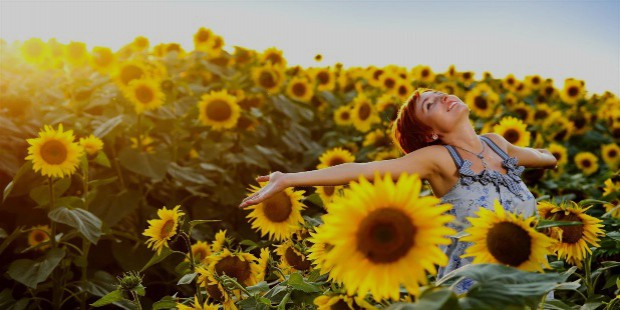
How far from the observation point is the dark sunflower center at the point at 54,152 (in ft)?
10.4

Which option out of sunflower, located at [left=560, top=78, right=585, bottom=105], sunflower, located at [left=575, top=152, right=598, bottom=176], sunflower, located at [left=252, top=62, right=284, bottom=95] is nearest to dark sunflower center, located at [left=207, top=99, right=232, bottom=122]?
sunflower, located at [left=252, top=62, right=284, bottom=95]

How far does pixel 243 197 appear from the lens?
4645mm

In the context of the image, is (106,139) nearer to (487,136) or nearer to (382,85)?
(487,136)

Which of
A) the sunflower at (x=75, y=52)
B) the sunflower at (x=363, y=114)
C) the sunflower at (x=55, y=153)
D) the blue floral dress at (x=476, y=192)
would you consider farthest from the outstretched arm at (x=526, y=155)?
the sunflower at (x=75, y=52)

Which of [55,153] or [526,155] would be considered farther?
[55,153]

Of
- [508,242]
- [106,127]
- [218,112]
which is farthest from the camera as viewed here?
[218,112]

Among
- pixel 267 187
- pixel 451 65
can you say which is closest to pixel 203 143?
pixel 267 187

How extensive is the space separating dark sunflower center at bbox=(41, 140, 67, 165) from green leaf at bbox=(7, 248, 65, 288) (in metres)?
0.44

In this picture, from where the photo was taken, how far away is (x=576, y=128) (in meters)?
7.43

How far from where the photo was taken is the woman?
2354 millimetres

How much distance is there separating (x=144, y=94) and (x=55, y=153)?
4.45ft

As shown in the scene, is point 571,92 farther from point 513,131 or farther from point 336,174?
point 336,174

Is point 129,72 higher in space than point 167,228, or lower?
higher

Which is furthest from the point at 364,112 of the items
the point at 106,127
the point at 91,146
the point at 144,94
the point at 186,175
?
the point at 91,146
